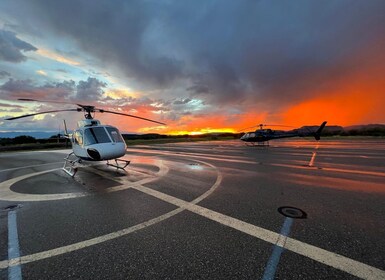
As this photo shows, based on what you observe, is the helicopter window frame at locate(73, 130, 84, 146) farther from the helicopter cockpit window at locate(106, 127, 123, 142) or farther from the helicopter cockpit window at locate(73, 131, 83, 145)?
the helicopter cockpit window at locate(106, 127, 123, 142)

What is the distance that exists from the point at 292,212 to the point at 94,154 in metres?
8.36

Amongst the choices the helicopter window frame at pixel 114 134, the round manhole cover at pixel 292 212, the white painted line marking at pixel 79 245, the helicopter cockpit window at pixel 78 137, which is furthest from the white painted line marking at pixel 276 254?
the helicopter cockpit window at pixel 78 137

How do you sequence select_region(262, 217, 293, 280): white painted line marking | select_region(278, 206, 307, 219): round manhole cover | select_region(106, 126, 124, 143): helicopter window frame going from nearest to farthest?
select_region(262, 217, 293, 280): white painted line marking, select_region(278, 206, 307, 219): round manhole cover, select_region(106, 126, 124, 143): helicopter window frame

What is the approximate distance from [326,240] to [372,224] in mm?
1508

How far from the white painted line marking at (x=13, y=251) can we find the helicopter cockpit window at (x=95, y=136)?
196 inches

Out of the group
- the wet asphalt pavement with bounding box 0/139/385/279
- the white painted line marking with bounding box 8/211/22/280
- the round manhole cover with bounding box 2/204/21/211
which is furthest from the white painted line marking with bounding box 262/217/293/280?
the round manhole cover with bounding box 2/204/21/211

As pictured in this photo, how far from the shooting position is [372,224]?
4.11m

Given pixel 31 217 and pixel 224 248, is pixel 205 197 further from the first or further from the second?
pixel 31 217

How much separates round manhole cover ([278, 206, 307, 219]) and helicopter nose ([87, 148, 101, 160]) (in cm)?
782

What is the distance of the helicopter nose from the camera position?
9.02m

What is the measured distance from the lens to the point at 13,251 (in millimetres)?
3367

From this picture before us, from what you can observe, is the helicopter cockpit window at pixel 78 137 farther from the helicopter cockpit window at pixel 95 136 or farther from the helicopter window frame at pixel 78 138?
the helicopter cockpit window at pixel 95 136

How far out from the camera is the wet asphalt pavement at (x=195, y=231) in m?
2.84

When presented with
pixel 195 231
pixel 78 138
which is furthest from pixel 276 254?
pixel 78 138
